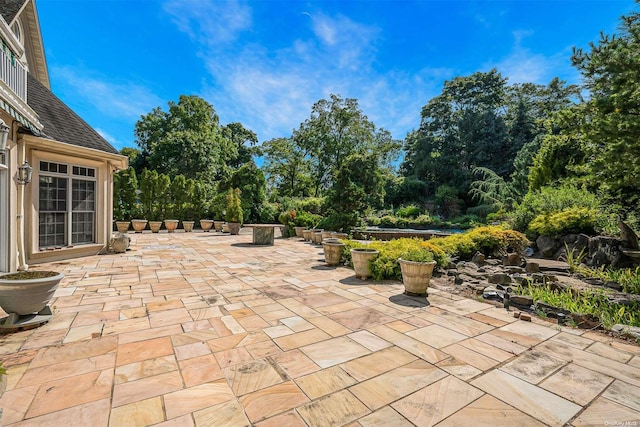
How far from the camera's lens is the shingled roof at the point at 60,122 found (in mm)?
7699

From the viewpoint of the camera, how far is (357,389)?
2.37 m

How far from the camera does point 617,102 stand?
484 centimetres

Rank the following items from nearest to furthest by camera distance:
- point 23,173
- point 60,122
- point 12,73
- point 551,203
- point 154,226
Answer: point 12,73, point 23,173, point 60,122, point 551,203, point 154,226

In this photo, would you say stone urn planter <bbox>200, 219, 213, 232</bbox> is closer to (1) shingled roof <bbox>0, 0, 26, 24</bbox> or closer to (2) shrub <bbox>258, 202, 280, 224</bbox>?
(2) shrub <bbox>258, 202, 280, 224</bbox>

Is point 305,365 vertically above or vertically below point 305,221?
below

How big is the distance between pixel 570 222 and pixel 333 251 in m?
7.08

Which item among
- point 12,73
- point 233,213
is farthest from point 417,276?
point 233,213

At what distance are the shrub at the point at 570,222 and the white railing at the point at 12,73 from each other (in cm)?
1316

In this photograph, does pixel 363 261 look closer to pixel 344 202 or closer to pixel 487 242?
pixel 487 242

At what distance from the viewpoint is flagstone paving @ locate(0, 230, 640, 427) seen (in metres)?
2.07

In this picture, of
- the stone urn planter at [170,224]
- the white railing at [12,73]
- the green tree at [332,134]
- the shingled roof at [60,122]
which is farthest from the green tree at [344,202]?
the green tree at [332,134]

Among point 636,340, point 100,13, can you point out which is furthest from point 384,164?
point 636,340

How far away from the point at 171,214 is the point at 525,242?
670 inches

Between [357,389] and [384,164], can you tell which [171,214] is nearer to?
[357,389]
